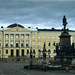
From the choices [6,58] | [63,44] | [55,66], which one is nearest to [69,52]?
[63,44]

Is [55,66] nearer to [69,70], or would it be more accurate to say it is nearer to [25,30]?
[69,70]

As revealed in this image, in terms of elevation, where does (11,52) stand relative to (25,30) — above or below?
below

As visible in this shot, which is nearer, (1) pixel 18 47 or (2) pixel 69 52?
(2) pixel 69 52

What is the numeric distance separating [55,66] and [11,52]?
58047 millimetres

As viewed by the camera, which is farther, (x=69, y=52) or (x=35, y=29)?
(x=35, y=29)

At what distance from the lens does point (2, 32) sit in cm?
9244

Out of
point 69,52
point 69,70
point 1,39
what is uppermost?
point 1,39

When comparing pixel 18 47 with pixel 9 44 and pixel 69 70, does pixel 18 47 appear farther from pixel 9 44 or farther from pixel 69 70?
pixel 69 70

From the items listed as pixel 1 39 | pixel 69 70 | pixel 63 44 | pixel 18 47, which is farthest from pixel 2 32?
pixel 69 70

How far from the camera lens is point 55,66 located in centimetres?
3547

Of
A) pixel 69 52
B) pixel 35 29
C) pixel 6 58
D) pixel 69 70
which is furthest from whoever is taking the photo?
pixel 35 29

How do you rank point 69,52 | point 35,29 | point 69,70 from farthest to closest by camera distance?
point 35,29, point 69,52, point 69,70

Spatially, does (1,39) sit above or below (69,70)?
above

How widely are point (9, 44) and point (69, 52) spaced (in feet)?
181
